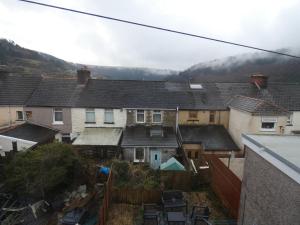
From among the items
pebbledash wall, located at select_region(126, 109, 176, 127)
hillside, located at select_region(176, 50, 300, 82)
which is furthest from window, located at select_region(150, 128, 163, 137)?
hillside, located at select_region(176, 50, 300, 82)

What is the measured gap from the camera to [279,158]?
702 centimetres

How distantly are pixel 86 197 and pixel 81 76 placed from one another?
13.4 metres

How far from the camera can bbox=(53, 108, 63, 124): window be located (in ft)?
68.9

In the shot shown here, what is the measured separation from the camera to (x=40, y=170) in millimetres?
12109

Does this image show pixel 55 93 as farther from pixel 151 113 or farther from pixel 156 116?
pixel 156 116

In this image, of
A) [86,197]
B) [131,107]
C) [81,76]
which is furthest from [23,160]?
[81,76]

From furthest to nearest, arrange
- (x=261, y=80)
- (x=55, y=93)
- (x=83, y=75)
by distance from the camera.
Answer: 1. (x=261, y=80)
2. (x=83, y=75)
3. (x=55, y=93)

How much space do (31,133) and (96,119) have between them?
551cm

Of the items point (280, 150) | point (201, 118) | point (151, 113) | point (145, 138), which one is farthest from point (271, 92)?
point (280, 150)

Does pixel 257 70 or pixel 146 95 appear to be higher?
pixel 257 70

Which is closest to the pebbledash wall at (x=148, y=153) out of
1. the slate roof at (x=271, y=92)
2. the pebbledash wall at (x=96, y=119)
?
the pebbledash wall at (x=96, y=119)

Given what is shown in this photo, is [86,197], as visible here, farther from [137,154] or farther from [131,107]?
[131,107]

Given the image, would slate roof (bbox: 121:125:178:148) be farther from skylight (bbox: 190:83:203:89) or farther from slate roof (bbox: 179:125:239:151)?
skylight (bbox: 190:83:203:89)

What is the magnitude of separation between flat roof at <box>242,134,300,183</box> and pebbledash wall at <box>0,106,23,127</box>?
20.3 metres
